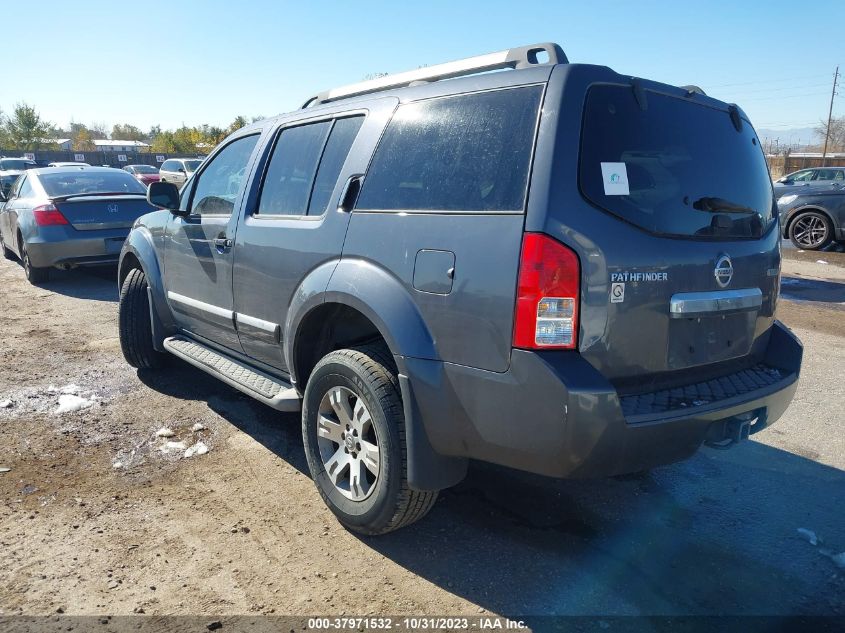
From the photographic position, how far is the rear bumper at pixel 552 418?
7.40 ft

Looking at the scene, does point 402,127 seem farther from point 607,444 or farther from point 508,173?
point 607,444

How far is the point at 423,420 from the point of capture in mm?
2613

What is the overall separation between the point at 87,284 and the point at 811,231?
42.7 ft

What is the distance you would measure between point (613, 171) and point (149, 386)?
406cm

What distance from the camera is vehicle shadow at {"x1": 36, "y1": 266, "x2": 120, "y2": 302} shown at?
340 inches

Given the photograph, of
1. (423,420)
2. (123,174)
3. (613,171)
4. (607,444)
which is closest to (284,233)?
(423,420)

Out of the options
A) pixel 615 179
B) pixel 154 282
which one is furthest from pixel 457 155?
pixel 154 282

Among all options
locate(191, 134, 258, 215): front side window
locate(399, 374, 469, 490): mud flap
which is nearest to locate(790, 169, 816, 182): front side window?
locate(191, 134, 258, 215): front side window

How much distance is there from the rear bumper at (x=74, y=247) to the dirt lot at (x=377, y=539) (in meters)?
4.39

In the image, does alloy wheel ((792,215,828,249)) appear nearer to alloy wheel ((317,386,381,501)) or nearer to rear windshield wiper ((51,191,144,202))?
rear windshield wiper ((51,191,144,202))

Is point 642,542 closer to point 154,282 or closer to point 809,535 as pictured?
point 809,535

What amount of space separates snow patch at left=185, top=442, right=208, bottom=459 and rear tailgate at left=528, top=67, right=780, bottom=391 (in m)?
2.57

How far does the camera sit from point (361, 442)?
116 inches

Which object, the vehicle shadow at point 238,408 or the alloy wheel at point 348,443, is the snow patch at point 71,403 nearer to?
the vehicle shadow at point 238,408
